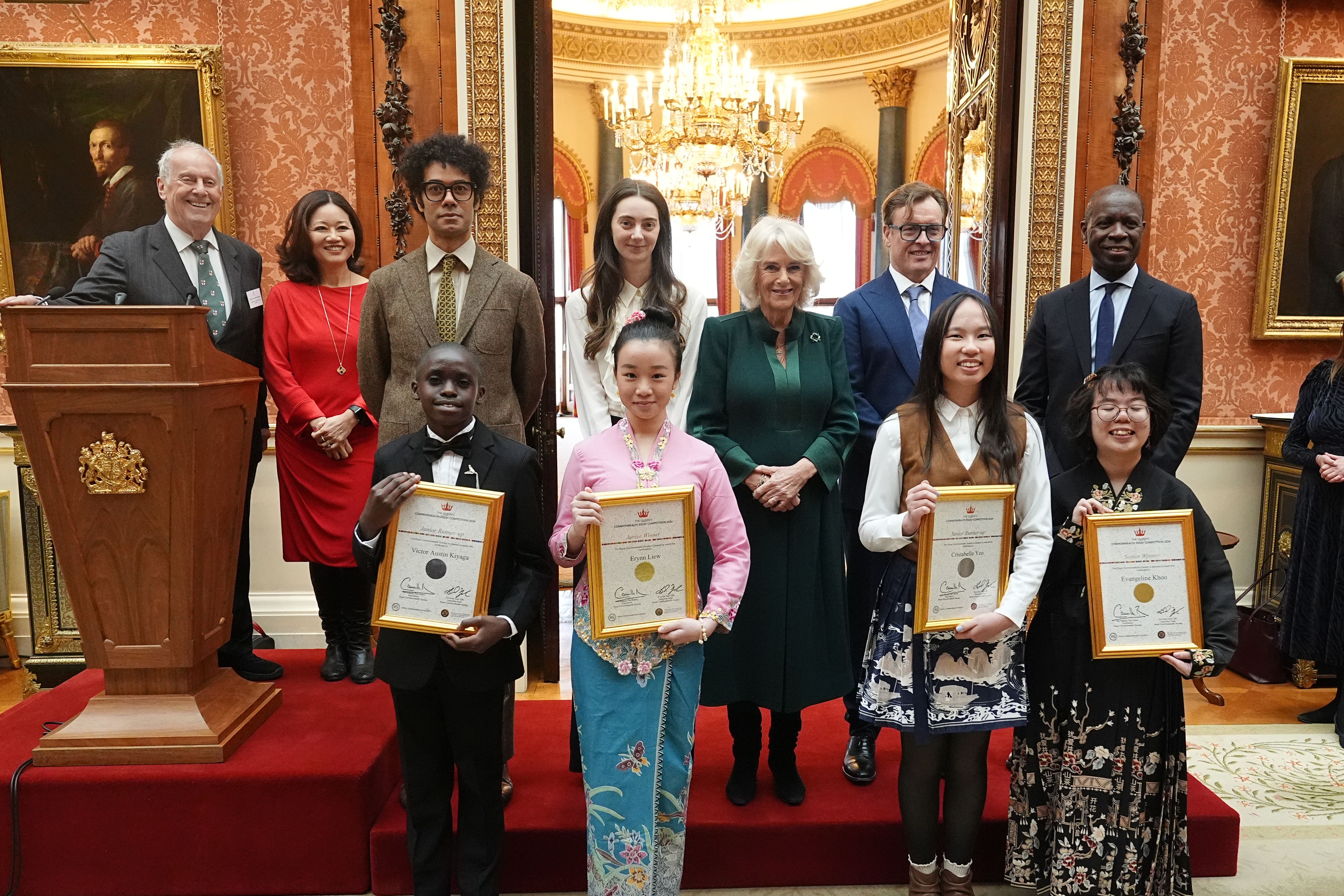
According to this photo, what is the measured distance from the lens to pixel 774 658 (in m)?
2.55

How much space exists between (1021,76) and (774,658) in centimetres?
321

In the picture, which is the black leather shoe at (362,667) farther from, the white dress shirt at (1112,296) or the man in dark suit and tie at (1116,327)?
the white dress shirt at (1112,296)

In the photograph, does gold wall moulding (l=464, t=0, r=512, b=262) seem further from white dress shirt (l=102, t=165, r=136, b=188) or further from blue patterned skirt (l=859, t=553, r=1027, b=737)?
blue patterned skirt (l=859, t=553, r=1027, b=737)

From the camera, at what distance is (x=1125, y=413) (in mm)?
2240

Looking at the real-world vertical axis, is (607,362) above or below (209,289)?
below

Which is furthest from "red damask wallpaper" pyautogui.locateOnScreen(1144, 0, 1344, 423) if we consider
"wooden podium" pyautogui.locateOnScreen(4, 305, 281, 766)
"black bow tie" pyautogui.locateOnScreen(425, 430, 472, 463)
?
"wooden podium" pyautogui.locateOnScreen(4, 305, 281, 766)

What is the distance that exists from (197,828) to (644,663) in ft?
4.67

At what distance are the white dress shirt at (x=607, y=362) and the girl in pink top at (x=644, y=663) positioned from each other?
40 cm

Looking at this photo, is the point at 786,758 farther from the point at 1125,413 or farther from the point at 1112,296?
the point at 1112,296

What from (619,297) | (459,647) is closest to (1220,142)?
(619,297)

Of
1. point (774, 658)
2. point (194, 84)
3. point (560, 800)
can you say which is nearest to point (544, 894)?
point (560, 800)

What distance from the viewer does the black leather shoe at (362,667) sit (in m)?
3.35

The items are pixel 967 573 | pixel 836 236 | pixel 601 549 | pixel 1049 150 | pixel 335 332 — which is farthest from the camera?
pixel 836 236

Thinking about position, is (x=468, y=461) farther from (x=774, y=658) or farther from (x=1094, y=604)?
(x=1094, y=604)
